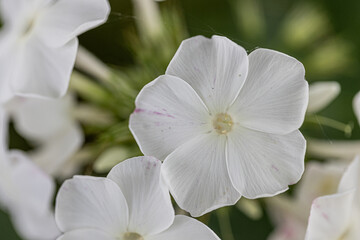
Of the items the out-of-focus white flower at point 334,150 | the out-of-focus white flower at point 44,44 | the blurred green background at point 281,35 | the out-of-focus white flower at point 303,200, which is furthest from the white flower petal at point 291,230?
the out-of-focus white flower at point 44,44

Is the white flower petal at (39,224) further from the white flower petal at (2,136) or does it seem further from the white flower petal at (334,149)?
the white flower petal at (334,149)

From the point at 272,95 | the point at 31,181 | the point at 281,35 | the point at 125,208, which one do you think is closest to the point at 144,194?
the point at 125,208

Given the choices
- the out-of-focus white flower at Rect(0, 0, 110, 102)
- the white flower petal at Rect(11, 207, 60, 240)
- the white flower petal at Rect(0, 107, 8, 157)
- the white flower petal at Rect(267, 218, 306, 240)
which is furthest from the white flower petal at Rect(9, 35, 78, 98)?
the white flower petal at Rect(267, 218, 306, 240)

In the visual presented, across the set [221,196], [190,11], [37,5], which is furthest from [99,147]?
[190,11]

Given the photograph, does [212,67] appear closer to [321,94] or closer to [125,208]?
[125,208]

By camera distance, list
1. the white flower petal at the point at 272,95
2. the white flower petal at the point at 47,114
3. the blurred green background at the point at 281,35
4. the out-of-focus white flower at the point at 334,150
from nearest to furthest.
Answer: the white flower petal at the point at 272,95, the out-of-focus white flower at the point at 334,150, the white flower petal at the point at 47,114, the blurred green background at the point at 281,35

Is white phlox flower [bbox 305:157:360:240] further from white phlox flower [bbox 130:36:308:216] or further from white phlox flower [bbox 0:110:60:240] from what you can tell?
white phlox flower [bbox 0:110:60:240]

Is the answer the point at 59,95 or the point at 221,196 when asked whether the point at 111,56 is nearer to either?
the point at 59,95
